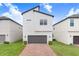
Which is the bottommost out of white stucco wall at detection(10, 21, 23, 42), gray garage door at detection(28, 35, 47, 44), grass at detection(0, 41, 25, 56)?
grass at detection(0, 41, 25, 56)

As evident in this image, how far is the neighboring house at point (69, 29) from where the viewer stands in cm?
3303

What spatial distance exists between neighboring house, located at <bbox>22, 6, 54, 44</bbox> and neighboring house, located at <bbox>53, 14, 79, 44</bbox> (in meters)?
1.56

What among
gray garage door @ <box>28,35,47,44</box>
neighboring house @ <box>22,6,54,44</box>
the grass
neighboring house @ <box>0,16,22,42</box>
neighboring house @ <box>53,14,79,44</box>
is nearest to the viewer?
A: the grass

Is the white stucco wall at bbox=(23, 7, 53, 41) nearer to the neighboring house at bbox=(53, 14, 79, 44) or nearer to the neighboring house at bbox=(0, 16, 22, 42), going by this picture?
the neighboring house at bbox=(0, 16, 22, 42)

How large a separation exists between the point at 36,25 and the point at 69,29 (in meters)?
5.12

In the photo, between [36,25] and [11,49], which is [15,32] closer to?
[36,25]

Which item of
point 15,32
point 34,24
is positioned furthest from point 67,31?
point 15,32

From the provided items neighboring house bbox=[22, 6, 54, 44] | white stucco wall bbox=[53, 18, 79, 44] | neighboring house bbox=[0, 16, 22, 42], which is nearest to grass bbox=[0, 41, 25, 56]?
neighboring house bbox=[0, 16, 22, 42]

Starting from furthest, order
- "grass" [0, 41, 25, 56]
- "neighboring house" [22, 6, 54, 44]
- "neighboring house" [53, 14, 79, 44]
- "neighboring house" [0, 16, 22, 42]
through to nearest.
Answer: "neighboring house" [22, 6, 54, 44] < "neighboring house" [53, 14, 79, 44] < "neighboring house" [0, 16, 22, 42] < "grass" [0, 41, 25, 56]

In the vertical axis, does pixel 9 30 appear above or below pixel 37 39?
above

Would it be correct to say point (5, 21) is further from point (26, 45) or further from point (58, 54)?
point (58, 54)

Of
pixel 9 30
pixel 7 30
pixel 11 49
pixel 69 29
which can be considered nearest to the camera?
pixel 11 49

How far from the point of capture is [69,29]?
3319 cm

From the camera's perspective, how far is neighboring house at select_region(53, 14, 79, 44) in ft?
108
